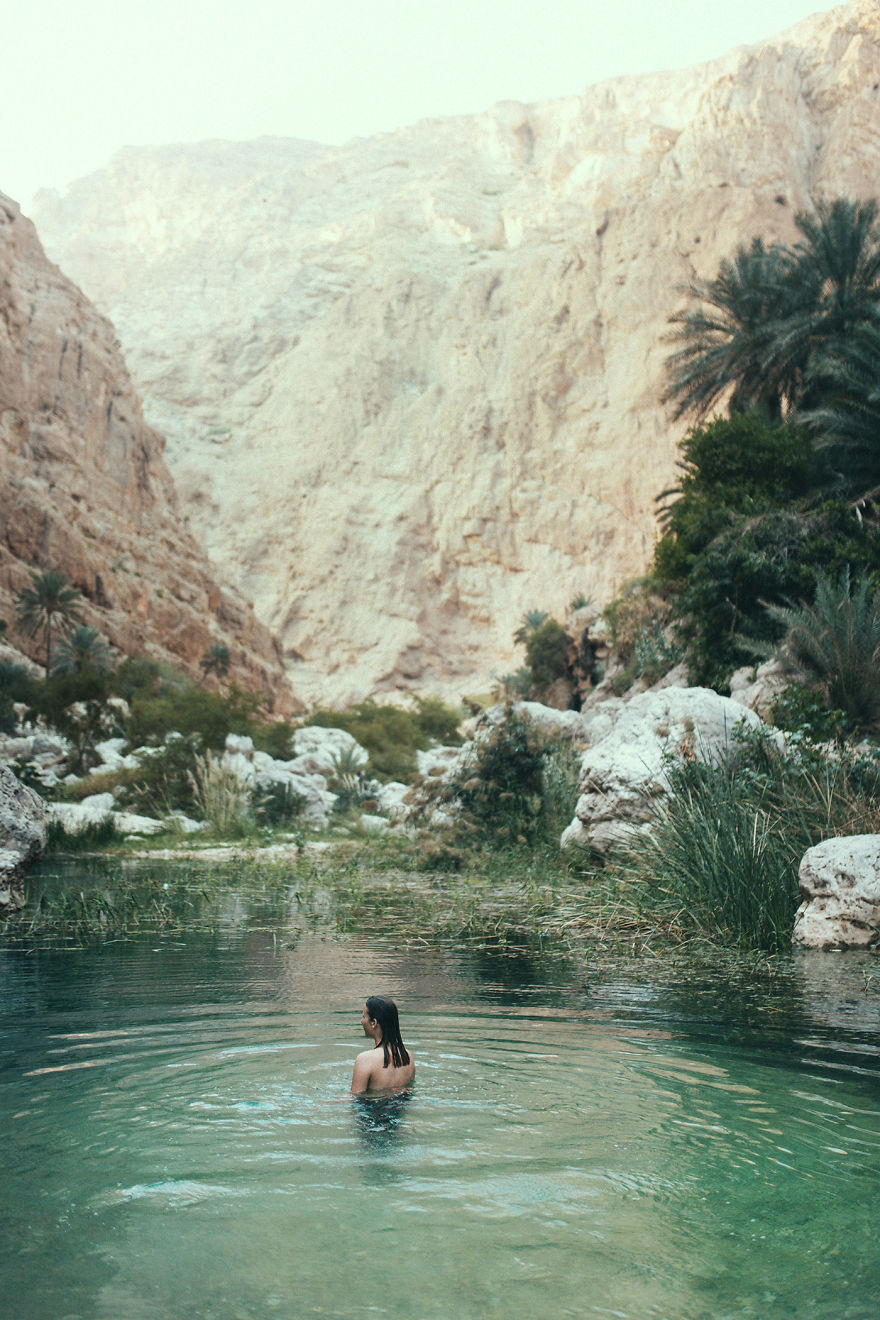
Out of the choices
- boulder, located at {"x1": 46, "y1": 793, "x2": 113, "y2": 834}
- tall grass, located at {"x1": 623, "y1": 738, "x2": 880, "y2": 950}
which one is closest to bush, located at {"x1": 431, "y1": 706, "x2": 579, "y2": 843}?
tall grass, located at {"x1": 623, "y1": 738, "x2": 880, "y2": 950}

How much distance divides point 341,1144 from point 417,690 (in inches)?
2284

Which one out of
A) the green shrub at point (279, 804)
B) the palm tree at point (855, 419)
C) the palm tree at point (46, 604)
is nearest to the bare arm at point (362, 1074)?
the green shrub at point (279, 804)

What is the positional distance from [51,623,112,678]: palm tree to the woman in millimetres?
36052

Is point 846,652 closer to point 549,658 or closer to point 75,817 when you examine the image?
point 75,817

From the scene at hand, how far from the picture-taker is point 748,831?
25.4 feet

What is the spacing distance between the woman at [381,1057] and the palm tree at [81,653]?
36052mm

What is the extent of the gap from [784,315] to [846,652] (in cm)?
1983

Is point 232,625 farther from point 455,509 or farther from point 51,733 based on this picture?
point 51,733

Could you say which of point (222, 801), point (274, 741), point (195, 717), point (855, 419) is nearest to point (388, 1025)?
point (222, 801)

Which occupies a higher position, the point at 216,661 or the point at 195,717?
the point at 216,661

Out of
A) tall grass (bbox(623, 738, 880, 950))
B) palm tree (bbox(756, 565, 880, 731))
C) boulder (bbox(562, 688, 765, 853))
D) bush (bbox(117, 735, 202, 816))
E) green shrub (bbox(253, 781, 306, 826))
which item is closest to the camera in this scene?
tall grass (bbox(623, 738, 880, 950))

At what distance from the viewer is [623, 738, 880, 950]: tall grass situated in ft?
24.2

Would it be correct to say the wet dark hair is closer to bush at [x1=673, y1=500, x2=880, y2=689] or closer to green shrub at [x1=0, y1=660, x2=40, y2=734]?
bush at [x1=673, y1=500, x2=880, y2=689]

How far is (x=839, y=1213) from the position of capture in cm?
292
